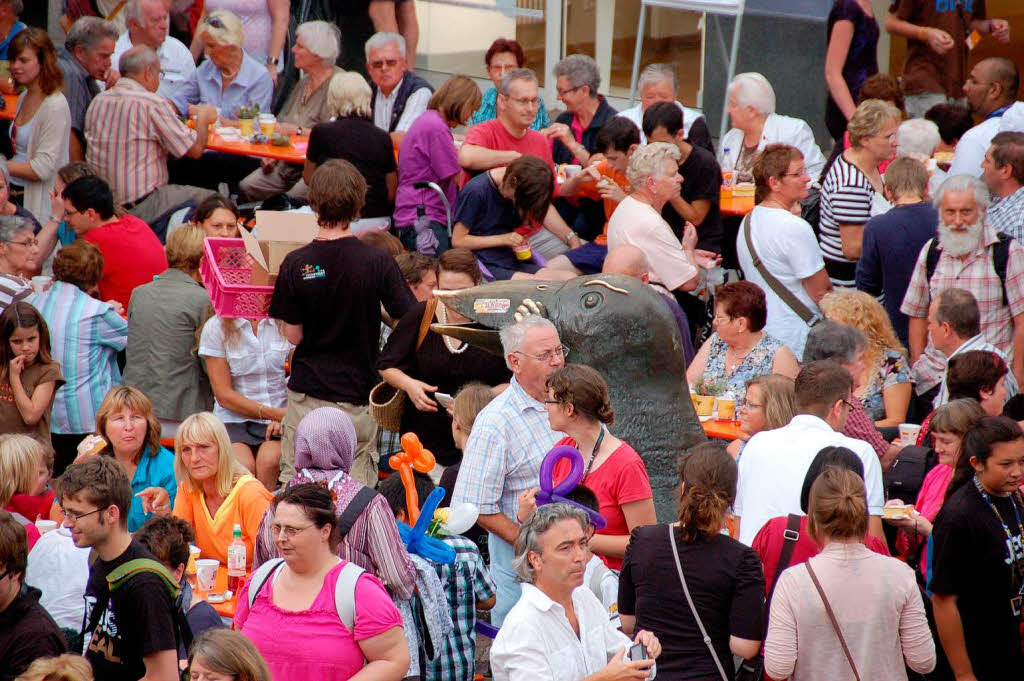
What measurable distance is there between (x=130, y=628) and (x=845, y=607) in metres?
2.23

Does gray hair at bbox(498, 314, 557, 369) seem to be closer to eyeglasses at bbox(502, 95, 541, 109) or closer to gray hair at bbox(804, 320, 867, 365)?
gray hair at bbox(804, 320, 867, 365)

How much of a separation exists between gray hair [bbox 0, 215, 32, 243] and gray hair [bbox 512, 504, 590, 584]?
17.7 ft

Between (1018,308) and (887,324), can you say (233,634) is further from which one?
(1018,308)

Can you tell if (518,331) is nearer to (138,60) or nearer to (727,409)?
(727,409)

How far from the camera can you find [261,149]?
10.8m

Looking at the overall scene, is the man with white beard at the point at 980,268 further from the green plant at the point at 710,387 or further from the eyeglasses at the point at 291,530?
the eyeglasses at the point at 291,530

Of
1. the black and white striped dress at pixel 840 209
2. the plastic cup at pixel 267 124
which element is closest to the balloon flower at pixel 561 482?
the black and white striped dress at pixel 840 209

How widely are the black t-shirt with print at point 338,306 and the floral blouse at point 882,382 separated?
90.4 inches

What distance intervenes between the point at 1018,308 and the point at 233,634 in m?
4.97

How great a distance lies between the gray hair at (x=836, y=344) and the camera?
6520 millimetres

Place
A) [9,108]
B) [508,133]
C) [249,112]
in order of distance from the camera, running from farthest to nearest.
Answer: [9,108] → [249,112] → [508,133]

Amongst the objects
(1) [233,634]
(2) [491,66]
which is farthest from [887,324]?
(2) [491,66]

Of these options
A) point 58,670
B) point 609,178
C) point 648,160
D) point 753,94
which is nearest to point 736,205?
point 753,94

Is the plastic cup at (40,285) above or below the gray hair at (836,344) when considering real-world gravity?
below
